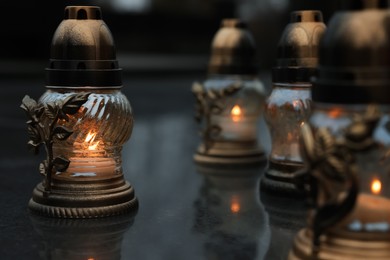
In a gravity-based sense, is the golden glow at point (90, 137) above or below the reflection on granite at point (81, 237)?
above

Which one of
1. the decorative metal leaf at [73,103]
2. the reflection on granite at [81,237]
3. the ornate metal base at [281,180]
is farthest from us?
the ornate metal base at [281,180]

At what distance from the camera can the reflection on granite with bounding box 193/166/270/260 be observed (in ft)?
4.44

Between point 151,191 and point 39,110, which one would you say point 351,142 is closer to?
point 39,110

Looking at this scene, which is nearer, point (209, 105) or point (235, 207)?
point (235, 207)

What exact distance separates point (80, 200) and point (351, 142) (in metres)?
0.77

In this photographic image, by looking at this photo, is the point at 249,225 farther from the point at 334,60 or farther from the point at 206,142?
the point at 206,142

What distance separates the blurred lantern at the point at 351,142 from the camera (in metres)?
1.06

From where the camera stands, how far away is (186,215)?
1.64m

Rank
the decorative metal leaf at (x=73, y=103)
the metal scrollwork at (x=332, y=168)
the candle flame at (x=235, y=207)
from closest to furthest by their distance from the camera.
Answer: the metal scrollwork at (x=332, y=168)
the decorative metal leaf at (x=73, y=103)
the candle flame at (x=235, y=207)

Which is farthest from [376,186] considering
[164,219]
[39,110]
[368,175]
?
[39,110]

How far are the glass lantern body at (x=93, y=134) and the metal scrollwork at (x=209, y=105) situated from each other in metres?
0.70

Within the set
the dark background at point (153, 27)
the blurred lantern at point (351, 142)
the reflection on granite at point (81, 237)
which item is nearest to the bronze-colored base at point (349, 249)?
the blurred lantern at point (351, 142)

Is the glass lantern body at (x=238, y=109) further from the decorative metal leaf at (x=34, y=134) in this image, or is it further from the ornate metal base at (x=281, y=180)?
the decorative metal leaf at (x=34, y=134)

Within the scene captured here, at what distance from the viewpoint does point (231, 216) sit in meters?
1.63
